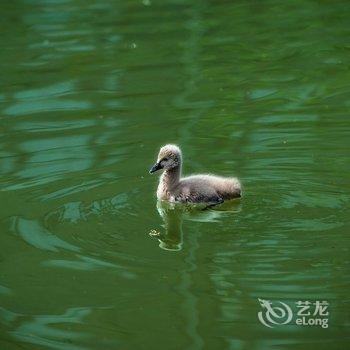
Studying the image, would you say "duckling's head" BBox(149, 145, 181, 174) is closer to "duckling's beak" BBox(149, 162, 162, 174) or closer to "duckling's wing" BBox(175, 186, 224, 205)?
"duckling's beak" BBox(149, 162, 162, 174)

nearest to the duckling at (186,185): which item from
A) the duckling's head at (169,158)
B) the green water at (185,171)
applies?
the duckling's head at (169,158)

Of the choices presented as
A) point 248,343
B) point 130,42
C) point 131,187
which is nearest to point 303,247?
point 248,343

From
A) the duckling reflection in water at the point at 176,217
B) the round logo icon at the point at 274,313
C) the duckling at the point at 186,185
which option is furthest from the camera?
the duckling at the point at 186,185

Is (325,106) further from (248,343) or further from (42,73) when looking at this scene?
(248,343)

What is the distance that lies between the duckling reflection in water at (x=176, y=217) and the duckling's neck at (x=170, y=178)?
15 cm

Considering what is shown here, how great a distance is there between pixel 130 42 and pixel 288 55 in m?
1.84

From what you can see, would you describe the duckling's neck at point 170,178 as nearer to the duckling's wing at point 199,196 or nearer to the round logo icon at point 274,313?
the duckling's wing at point 199,196

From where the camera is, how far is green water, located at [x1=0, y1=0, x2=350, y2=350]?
19.7 feet

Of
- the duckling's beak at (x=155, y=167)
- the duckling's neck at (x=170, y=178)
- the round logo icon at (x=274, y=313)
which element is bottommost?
the duckling's neck at (x=170, y=178)

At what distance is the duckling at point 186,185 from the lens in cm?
757

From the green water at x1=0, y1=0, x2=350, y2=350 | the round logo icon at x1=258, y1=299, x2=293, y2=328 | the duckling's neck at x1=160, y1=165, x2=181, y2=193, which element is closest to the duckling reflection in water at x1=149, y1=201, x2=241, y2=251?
the green water at x1=0, y1=0, x2=350, y2=350

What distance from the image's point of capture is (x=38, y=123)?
9836 millimetres

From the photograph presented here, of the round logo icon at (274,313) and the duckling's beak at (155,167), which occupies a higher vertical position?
the duckling's beak at (155,167)

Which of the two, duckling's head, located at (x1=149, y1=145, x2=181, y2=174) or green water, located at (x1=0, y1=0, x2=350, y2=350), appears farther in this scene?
duckling's head, located at (x1=149, y1=145, x2=181, y2=174)
